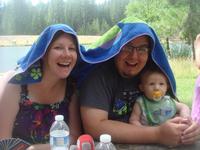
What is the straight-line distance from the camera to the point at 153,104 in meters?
1.71

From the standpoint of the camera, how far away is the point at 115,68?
1704 mm

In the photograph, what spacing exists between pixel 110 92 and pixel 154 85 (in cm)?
21

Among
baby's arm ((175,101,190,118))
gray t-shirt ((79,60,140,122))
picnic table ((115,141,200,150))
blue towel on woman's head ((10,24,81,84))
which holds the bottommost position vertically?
picnic table ((115,141,200,150))

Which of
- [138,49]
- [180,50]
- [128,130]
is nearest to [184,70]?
[180,50]

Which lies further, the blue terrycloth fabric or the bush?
the bush

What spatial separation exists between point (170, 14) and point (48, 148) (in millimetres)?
4982

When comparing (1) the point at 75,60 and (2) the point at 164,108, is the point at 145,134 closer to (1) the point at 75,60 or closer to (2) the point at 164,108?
(2) the point at 164,108

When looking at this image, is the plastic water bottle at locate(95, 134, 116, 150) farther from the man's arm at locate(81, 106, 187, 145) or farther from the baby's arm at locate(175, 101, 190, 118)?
the baby's arm at locate(175, 101, 190, 118)

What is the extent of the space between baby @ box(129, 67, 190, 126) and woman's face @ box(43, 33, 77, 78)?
37cm

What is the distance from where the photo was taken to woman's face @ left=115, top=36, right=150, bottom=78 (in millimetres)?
1622

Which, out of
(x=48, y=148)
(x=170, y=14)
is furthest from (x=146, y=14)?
(x=48, y=148)

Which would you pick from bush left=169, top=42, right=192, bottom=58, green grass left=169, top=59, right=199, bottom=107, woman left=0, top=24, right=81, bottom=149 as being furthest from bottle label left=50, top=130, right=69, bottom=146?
bush left=169, top=42, right=192, bottom=58

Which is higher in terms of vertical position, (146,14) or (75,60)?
(146,14)

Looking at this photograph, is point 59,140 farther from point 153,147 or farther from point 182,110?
point 182,110
